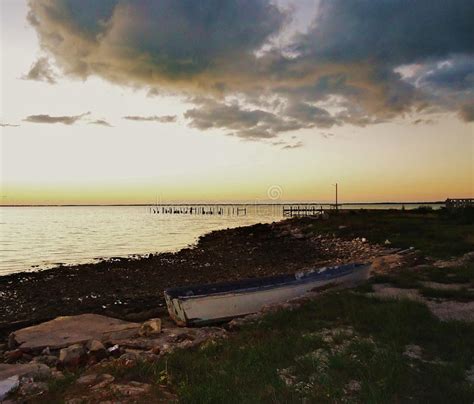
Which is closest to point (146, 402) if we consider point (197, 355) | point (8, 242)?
point (197, 355)

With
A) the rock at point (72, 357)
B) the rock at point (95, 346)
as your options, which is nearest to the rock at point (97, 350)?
the rock at point (95, 346)

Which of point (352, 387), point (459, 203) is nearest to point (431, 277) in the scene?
A: point (352, 387)

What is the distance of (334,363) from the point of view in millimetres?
7211

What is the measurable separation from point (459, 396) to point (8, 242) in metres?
55.1

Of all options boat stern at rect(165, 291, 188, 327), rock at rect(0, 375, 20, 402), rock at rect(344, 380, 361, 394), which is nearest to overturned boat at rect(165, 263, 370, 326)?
boat stern at rect(165, 291, 188, 327)

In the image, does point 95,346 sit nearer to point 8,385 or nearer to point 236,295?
point 8,385

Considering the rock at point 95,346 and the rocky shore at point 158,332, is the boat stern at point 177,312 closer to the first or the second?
the rocky shore at point 158,332

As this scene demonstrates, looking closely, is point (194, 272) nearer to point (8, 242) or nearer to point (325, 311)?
point (325, 311)

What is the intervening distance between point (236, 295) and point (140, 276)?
1404 cm

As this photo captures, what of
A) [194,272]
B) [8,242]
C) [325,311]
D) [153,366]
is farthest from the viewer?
[8,242]

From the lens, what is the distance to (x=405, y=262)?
21812 mm

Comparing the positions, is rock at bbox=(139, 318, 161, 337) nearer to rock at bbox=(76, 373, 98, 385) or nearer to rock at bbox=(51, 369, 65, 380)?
rock at bbox=(51, 369, 65, 380)

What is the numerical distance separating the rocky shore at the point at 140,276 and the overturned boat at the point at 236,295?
240 cm

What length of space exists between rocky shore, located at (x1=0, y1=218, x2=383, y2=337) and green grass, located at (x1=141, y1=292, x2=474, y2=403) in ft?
27.2
